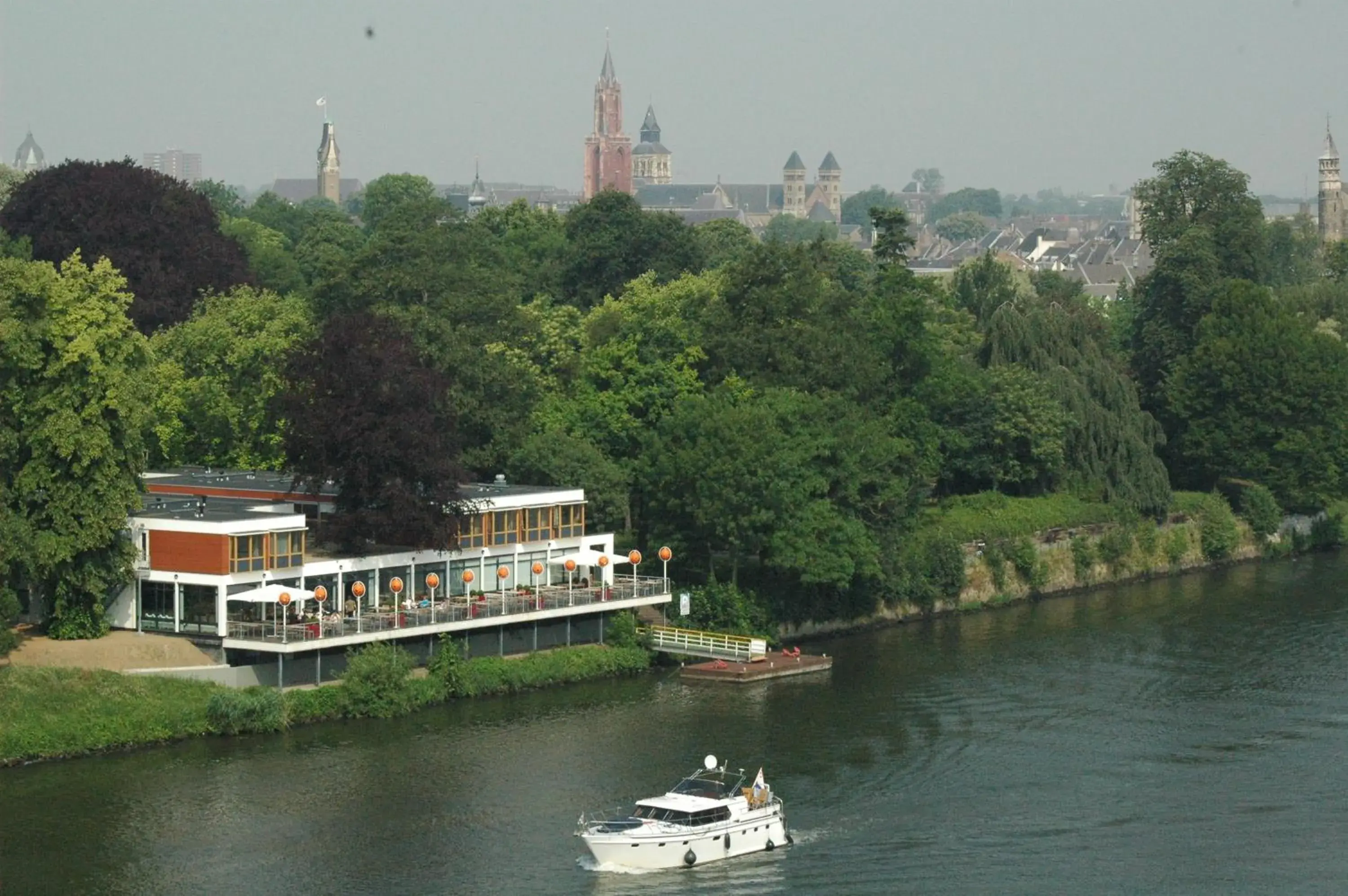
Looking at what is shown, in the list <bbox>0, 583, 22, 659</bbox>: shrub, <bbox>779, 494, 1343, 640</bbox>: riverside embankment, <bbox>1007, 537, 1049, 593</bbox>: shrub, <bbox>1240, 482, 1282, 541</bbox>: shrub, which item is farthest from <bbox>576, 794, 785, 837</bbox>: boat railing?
<bbox>1240, 482, 1282, 541</bbox>: shrub

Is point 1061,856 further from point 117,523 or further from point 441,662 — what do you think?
point 117,523

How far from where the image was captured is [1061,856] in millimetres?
47844

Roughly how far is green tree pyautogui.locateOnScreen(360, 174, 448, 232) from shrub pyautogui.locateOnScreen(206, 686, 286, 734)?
128722 millimetres

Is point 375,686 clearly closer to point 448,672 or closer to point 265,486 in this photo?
point 448,672

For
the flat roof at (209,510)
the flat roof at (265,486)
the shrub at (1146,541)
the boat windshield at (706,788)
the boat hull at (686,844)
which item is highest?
the flat roof at (265,486)

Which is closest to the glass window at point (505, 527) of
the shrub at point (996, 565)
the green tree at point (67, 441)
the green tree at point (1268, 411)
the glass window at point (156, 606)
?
the glass window at point (156, 606)

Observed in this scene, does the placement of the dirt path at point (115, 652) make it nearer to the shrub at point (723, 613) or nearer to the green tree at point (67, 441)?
the green tree at point (67, 441)

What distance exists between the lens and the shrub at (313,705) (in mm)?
58375

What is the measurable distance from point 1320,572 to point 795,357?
2247 cm

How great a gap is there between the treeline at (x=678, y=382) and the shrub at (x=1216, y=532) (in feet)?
7.13

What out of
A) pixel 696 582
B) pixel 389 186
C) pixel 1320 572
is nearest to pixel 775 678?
pixel 696 582

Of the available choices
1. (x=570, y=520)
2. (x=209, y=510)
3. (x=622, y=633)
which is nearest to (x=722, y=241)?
(x=570, y=520)

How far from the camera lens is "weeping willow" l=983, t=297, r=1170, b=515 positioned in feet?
288

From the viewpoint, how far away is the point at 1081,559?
84.3 meters
